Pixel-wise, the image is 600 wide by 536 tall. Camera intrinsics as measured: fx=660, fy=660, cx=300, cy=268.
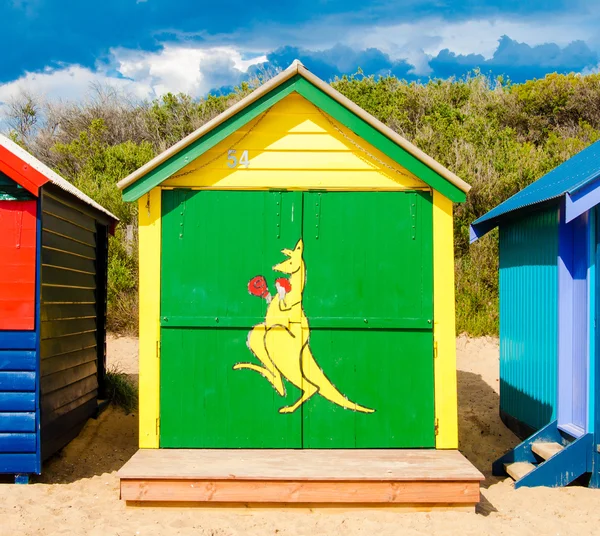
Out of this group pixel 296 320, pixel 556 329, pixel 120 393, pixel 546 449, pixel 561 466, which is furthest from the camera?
pixel 120 393

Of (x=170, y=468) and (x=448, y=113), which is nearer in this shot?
(x=170, y=468)

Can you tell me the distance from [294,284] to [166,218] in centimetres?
132

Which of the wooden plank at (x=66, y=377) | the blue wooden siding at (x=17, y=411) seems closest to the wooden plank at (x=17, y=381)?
the blue wooden siding at (x=17, y=411)

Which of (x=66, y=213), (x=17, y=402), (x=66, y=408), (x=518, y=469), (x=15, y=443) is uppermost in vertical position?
(x=66, y=213)

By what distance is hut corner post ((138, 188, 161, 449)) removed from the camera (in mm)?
5953

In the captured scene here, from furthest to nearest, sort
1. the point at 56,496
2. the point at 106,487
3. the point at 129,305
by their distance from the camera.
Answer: the point at 129,305, the point at 106,487, the point at 56,496

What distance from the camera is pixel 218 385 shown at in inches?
238

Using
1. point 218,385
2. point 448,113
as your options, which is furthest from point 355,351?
point 448,113

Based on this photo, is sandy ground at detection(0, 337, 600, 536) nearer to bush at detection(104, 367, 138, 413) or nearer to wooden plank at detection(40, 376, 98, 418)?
wooden plank at detection(40, 376, 98, 418)

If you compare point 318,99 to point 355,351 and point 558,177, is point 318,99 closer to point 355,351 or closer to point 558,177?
point 355,351

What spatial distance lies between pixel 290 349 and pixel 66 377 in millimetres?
2726

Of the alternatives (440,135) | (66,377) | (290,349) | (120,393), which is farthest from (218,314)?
(440,135)

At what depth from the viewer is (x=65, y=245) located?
709 centimetres

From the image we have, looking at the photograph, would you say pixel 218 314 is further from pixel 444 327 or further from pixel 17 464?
pixel 17 464
